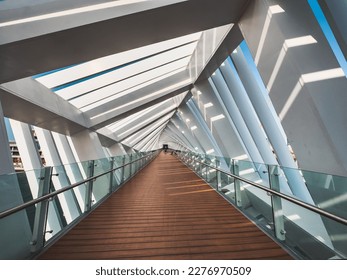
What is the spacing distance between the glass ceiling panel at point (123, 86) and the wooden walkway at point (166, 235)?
629 centimetres

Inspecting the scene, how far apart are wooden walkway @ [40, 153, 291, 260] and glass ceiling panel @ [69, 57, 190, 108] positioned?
20.6 ft

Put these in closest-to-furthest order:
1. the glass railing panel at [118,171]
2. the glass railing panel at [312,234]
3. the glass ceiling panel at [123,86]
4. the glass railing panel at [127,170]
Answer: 1. the glass railing panel at [312,234]
2. the glass railing panel at [118,171]
3. the glass railing panel at [127,170]
4. the glass ceiling panel at [123,86]

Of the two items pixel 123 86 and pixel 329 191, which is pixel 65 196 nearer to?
pixel 329 191

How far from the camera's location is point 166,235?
353 cm

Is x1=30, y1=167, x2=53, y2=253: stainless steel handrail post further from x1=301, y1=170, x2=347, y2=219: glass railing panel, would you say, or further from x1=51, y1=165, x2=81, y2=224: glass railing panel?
x1=301, y1=170, x2=347, y2=219: glass railing panel

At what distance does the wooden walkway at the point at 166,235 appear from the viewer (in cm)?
290

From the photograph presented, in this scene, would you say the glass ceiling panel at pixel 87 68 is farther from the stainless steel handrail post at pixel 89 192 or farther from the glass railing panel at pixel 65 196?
the glass railing panel at pixel 65 196

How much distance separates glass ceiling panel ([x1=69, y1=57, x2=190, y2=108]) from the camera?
10.6 m

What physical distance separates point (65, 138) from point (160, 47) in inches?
349

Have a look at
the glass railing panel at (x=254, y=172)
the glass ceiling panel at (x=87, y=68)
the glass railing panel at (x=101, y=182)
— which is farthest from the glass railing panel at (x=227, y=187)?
the glass ceiling panel at (x=87, y=68)

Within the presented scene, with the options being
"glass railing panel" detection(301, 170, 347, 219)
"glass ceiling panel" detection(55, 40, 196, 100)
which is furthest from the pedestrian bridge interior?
"glass ceiling panel" detection(55, 40, 196, 100)

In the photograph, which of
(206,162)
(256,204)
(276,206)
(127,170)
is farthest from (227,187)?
(127,170)
